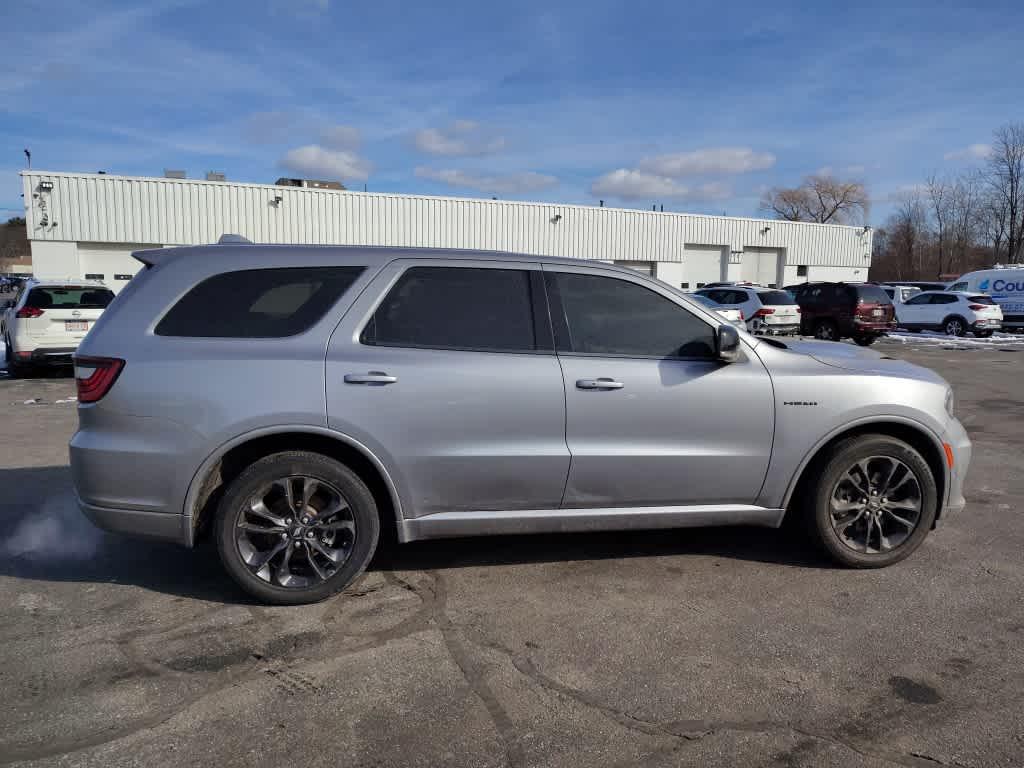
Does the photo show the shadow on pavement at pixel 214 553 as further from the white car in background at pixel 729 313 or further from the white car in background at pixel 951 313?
the white car in background at pixel 951 313

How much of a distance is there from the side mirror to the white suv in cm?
1097

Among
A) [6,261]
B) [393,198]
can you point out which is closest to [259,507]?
[393,198]

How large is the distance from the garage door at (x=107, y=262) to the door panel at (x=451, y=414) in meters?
24.2

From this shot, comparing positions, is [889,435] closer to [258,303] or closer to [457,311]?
[457,311]

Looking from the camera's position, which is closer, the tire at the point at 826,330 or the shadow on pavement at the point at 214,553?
the shadow on pavement at the point at 214,553

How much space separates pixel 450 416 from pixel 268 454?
0.95m

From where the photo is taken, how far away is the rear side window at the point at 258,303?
359cm

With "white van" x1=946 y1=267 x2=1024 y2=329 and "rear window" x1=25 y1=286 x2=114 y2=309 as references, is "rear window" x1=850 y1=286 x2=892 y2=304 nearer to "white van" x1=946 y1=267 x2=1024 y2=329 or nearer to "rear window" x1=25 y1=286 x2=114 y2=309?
"white van" x1=946 y1=267 x2=1024 y2=329

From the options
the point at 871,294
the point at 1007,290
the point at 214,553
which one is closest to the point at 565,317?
the point at 214,553

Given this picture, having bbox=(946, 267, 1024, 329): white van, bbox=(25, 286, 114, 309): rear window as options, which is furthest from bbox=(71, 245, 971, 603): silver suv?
bbox=(946, 267, 1024, 329): white van

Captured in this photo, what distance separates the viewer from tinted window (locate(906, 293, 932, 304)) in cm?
2462

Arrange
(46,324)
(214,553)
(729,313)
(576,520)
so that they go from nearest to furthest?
(576,520), (214,553), (46,324), (729,313)

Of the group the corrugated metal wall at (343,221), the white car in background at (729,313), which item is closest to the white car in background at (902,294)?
the white car in background at (729,313)

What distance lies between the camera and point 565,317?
3885 mm
